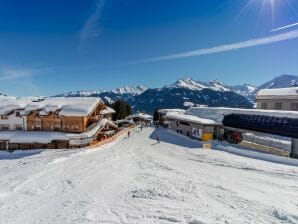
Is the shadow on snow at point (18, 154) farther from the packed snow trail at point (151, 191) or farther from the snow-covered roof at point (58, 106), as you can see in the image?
the snow-covered roof at point (58, 106)

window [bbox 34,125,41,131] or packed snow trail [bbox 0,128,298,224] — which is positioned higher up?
window [bbox 34,125,41,131]

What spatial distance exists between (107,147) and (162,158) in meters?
11.5

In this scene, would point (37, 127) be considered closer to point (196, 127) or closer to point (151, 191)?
point (196, 127)

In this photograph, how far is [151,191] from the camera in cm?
1728

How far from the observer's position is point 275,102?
56.8 meters

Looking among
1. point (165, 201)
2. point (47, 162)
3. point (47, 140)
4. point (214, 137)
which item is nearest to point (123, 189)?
point (165, 201)

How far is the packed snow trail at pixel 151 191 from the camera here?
45.3 ft

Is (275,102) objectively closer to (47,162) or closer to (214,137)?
(214,137)

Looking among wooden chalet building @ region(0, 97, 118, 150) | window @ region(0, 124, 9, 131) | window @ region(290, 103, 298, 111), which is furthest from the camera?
window @ region(290, 103, 298, 111)

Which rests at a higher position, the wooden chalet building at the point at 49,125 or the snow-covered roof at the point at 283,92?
the snow-covered roof at the point at 283,92

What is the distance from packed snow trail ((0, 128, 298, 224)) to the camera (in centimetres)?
1382

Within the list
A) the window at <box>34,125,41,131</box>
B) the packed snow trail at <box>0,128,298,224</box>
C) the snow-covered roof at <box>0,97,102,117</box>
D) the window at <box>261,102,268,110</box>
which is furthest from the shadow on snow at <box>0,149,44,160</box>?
the window at <box>261,102,268,110</box>

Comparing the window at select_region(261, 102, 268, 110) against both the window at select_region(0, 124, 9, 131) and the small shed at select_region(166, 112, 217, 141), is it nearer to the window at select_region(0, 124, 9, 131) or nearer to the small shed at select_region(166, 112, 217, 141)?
the small shed at select_region(166, 112, 217, 141)

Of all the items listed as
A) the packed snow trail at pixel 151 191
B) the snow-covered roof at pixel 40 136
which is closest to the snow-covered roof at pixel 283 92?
the packed snow trail at pixel 151 191
